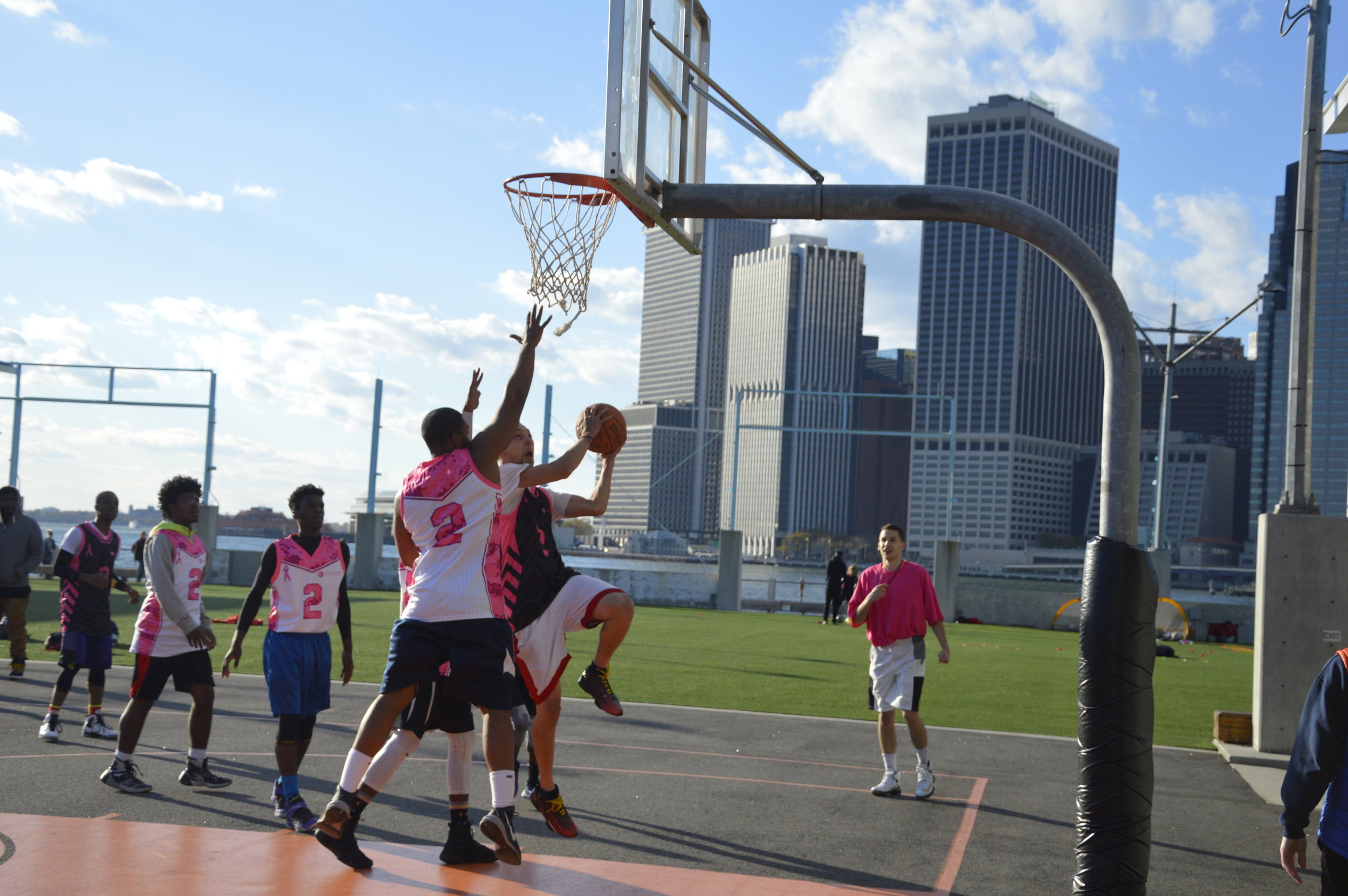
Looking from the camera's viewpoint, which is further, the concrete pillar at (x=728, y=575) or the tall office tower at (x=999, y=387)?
the tall office tower at (x=999, y=387)

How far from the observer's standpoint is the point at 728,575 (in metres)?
32.9

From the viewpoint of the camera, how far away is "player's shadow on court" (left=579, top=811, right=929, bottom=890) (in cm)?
582

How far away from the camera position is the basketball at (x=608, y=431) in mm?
6676

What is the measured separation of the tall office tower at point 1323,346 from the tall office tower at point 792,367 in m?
42.6

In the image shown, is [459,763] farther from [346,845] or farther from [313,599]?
[313,599]

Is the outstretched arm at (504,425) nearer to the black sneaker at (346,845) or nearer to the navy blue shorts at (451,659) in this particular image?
the navy blue shorts at (451,659)

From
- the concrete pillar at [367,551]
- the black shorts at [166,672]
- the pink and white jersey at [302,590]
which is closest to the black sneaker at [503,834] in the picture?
the pink and white jersey at [302,590]

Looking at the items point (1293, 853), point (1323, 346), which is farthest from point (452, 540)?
point (1323, 346)

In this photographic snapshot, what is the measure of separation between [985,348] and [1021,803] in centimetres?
13199

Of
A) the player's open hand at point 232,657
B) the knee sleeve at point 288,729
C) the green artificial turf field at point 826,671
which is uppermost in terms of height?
the player's open hand at point 232,657

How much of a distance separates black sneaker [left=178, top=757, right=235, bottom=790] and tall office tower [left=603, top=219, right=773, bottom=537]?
84.1 metres

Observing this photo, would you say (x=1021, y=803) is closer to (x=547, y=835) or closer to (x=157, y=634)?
(x=547, y=835)

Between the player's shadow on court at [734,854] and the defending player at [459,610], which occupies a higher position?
the defending player at [459,610]

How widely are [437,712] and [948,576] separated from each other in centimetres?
2718
